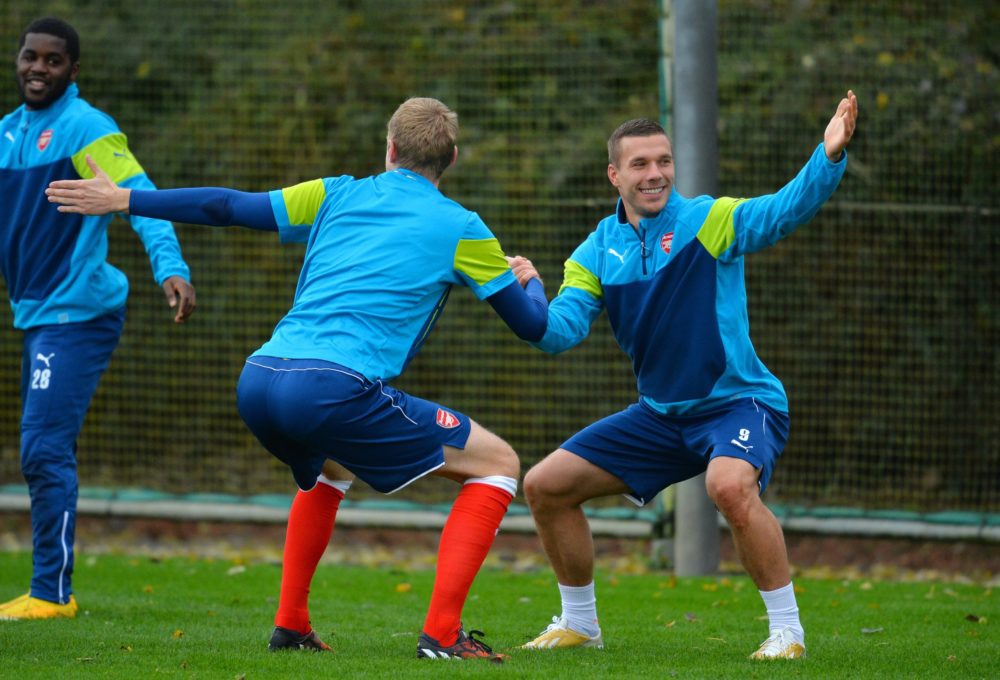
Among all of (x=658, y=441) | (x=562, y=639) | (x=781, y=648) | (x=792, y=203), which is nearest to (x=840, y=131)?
(x=792, y=203)

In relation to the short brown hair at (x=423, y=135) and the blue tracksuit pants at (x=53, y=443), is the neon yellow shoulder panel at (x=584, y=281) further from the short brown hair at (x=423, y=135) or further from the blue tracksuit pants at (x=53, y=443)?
the blue tracksuit pants at (x=53, y=443)

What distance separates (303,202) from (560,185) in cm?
399

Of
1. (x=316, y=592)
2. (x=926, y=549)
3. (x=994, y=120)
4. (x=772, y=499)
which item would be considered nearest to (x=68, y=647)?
(x=316, y=592)

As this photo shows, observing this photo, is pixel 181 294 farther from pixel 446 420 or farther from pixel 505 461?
pixel 505 461

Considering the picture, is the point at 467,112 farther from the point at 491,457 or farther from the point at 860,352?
the point at 491,457

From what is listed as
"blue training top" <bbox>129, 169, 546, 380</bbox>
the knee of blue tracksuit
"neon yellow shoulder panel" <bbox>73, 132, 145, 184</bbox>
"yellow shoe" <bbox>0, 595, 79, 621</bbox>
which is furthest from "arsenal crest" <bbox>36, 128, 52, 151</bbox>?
"yellow shoe" <bbox>0, 595, 79, 621</bbox>

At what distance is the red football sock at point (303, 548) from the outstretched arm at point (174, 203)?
95 cm

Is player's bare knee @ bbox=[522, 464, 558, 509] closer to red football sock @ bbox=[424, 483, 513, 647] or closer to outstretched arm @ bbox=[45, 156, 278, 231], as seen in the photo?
red football sock @ bbox=[424, 483, 513, 647]

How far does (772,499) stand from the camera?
26.6 feet

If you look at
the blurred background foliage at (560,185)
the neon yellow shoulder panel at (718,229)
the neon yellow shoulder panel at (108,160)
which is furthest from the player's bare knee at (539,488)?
the blurred background foliage at (560,185)

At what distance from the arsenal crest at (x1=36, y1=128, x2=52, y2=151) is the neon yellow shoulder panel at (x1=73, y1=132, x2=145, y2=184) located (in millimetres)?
141

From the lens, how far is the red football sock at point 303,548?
468 centimetres

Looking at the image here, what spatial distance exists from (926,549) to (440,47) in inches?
166

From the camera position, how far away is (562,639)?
500 cm
